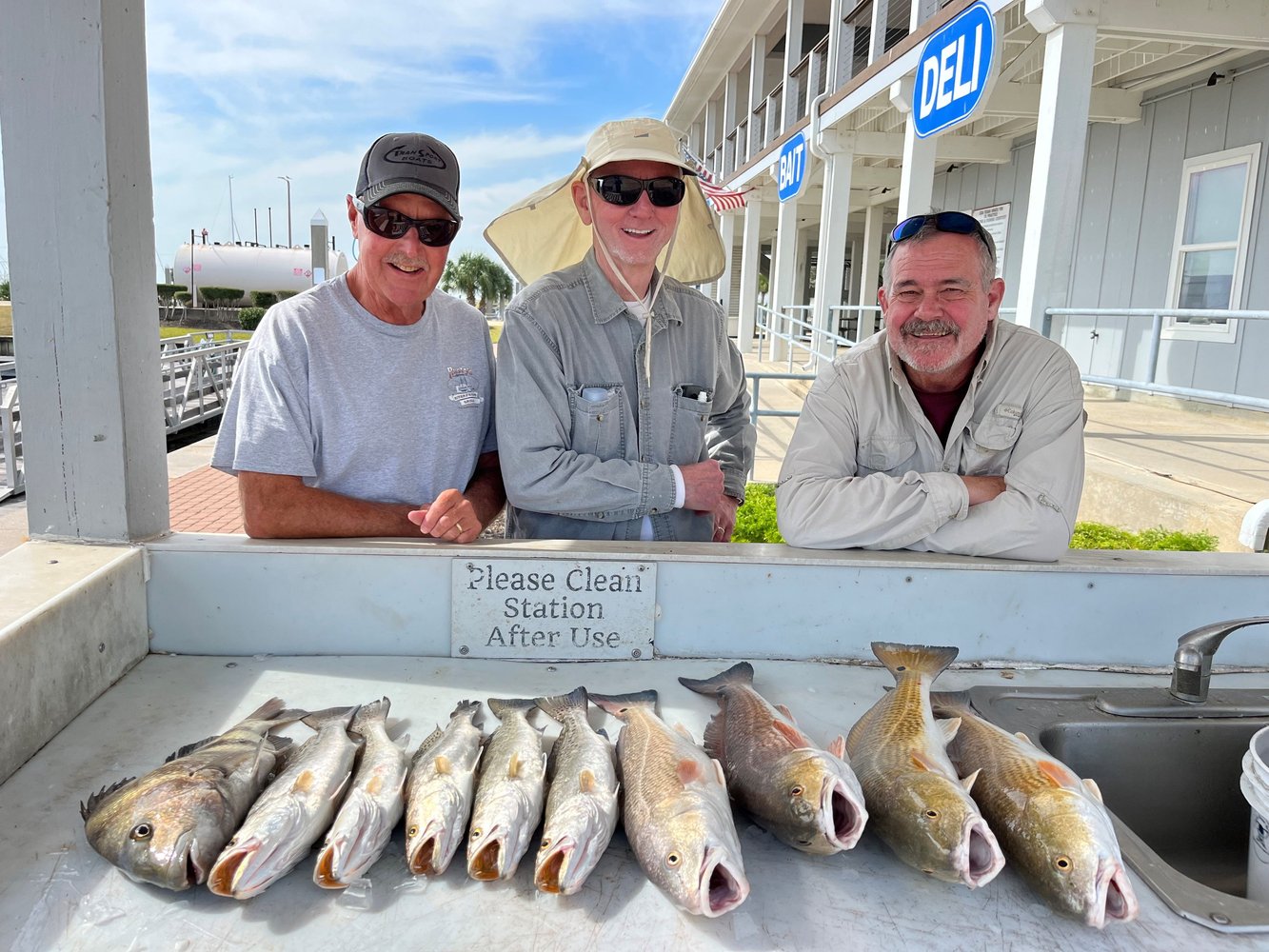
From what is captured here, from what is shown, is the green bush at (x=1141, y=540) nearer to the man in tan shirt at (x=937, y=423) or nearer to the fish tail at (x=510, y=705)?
the man in tan shirt at (x=937, y=423)

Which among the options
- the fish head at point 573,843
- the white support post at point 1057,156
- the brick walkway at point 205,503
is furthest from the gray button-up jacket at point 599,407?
the white support post at point 1057,156

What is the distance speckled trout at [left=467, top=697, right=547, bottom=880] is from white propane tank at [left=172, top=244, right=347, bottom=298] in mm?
44782

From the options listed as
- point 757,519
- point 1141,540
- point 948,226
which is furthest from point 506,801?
point 1141,540

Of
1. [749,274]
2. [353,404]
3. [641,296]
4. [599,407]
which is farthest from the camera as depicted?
[749,274]

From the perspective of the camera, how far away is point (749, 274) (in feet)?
67.7

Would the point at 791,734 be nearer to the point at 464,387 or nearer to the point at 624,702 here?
the point at 624,702

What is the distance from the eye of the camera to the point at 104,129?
1987 millimetres

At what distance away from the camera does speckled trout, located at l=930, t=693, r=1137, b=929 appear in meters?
1.34

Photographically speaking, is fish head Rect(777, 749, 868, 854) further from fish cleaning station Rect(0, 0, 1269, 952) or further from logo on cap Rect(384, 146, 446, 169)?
logo on cap Rect(384, 146, 446, 169)

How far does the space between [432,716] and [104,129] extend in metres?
1.56

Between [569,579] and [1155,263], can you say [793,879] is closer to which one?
[569,579]

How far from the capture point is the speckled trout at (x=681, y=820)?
1.31 m

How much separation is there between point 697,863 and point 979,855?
472 millimetres

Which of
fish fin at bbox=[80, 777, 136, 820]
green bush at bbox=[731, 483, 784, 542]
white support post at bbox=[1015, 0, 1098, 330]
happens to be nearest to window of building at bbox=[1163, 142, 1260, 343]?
white support post at bbox=[1015, 0, 1098, 330]
